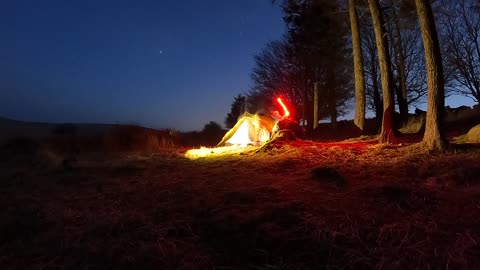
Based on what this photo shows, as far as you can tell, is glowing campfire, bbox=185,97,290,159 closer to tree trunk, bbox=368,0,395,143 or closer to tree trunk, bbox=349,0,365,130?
tree trunk, bbox=349,0,365,130

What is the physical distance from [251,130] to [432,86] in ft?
25.7

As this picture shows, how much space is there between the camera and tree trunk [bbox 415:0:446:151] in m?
7.07

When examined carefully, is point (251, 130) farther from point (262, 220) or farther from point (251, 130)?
point (262, 220)

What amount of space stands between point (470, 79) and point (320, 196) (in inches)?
676

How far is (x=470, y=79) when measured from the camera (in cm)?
1806

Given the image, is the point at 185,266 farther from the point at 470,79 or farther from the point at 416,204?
the point at 470,79

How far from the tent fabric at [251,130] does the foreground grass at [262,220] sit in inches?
301

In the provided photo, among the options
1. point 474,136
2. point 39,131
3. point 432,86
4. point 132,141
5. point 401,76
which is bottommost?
point 132,141

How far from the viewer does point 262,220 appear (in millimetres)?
3764

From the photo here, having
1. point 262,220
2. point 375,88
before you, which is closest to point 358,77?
point 375,88

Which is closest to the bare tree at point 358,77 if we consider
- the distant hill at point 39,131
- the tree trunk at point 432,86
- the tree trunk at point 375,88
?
the tree trunk at point 432,86

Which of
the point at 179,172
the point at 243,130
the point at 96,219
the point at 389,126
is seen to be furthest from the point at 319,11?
the point at 96,219

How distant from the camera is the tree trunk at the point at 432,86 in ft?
23.2

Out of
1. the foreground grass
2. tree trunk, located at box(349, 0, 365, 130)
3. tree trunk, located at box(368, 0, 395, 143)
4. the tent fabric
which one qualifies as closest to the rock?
tree trunk, located at box(368, 0, 395, 143)
